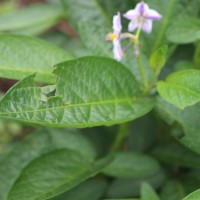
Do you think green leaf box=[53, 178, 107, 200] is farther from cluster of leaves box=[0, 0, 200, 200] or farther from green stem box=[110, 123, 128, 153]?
green stem box=[110, 123, 128, 153]

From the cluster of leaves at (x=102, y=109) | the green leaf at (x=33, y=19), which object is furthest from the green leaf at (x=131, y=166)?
the green leaf at (x=33, y=19)

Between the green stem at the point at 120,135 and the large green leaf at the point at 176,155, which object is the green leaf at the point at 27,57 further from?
the large green leaf at the point at 176,155

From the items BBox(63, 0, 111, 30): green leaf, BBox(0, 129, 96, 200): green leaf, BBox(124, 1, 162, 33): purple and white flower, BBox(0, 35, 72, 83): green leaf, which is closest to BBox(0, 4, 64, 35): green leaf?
BBox(63, 0, 111, 30): green leaf

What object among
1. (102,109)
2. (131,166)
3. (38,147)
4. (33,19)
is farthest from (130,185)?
(33,19)

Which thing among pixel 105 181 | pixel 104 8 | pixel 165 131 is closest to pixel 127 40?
pixel 104 8

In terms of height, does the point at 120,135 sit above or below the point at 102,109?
below

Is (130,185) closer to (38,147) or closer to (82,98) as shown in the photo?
(38,147)
